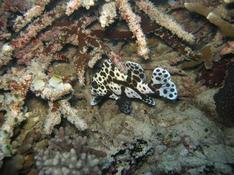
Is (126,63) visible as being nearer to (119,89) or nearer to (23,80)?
(119,89)

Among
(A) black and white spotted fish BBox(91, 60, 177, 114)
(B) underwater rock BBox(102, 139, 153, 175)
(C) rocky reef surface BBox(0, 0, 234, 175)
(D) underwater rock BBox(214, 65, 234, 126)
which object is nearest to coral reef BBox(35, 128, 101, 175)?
(C) rocky reef surface BBox(0, 0, 234, 175)

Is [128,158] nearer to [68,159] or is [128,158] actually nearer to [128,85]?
[68,159]

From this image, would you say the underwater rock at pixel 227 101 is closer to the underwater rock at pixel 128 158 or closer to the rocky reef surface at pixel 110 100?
the rocky reef surface at pixel 110 100

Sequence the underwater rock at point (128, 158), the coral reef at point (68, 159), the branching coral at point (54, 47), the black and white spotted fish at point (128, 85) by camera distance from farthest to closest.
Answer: the black and white spotted fish at point (128, 85), the branching coral at point (54, 47), the underwater rock at point (128, 158), the coral reef at point (68, 159)

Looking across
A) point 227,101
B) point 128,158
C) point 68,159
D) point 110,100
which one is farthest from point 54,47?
point 227,101

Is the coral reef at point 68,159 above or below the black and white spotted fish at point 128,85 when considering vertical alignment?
below

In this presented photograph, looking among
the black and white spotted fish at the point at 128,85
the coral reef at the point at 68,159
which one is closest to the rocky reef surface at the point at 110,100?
the coral reef at the point at 68,159
